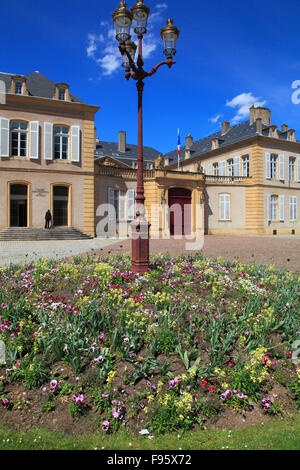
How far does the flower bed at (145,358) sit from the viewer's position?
2.67 meters

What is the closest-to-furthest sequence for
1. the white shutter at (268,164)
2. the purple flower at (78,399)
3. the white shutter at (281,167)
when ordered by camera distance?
the purple flower at (78,399) → the white shutter at (268,164) → the white shutter at (281,167)

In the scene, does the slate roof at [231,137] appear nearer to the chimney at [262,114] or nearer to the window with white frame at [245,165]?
the chimney at [262,114]

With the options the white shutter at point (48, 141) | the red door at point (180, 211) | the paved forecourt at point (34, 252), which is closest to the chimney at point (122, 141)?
the red door at point (180, 211)

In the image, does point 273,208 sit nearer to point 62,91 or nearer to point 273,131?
point 273,131

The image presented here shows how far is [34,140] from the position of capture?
1842 centimetres

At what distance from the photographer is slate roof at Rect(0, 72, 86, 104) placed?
752 inches

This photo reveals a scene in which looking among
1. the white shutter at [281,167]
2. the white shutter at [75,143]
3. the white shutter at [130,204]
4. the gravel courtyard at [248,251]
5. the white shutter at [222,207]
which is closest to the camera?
the gravel courtyard at [248,251]

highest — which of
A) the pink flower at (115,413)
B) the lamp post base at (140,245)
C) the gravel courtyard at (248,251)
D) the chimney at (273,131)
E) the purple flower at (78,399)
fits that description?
the chimney at (273,131)

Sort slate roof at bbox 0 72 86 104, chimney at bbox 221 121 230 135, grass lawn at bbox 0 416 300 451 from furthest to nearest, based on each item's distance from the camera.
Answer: chimney at bbox 221 121 230 135, slate roof at bbox 0 72 86 104, grass lawn at bbox 0 416 300 451

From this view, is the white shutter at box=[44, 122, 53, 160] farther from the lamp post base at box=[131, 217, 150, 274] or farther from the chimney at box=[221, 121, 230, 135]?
the chimney at box=[221, 121, 230, 135]

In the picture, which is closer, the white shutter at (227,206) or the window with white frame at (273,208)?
the white shutter at (227,206)

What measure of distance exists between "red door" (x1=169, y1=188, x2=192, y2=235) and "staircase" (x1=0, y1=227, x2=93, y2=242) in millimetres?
6714

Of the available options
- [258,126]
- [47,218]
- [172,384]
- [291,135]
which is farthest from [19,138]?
[291,135]

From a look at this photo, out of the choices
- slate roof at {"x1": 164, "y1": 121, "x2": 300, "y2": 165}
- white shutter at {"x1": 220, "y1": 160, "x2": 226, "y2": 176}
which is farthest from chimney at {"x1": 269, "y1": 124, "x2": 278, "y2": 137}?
white shutter at {"x1": 220, "y1": 160, "x2": 226, "y2": 176}
